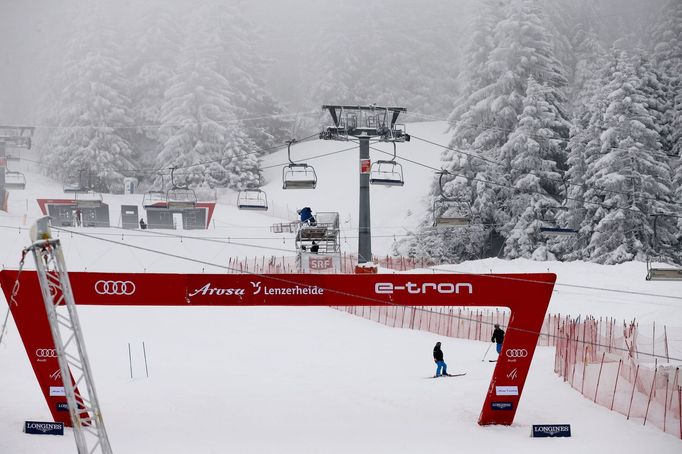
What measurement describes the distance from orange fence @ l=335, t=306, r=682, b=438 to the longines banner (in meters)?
1.55

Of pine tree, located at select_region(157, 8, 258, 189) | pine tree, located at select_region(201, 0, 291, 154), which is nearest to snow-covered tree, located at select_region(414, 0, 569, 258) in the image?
pine tree, located at select_region(157, 8, 258, 189)

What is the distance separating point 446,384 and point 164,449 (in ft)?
29.4

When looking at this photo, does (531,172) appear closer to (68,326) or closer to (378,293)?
(378,293)

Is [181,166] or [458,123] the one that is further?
[181,166]

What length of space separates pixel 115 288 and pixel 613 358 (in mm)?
13443

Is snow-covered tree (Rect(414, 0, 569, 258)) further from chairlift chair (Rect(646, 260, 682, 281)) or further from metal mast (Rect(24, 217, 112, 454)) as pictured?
metal mast (Rect(24, 217, 112, 454))

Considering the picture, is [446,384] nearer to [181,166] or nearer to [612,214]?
[612,214]

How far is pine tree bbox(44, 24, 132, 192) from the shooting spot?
2702 inches

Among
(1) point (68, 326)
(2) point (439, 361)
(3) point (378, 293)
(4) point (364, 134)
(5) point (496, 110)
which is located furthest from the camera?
(5) point (496, 110)

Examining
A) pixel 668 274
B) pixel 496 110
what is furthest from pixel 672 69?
pixel 668 274

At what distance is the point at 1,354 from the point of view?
2809 cm

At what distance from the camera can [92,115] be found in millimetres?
71062

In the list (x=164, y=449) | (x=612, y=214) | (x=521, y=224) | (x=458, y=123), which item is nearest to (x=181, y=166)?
(x=458, y=123)

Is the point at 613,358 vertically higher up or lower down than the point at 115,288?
lower down
